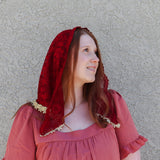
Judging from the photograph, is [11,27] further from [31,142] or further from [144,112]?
[144,112]

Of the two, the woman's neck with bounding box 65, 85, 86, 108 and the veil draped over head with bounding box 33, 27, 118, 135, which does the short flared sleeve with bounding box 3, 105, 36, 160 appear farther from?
the woman's neck with bounding box 65, 85, 86, 108

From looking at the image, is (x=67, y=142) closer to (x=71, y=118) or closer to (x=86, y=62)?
(x=71, y=118)

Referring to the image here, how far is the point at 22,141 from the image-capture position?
170cm

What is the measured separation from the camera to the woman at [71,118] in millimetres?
1650

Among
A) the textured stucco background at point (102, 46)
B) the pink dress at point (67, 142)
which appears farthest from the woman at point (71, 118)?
the textured stucco background at point (102, 46)

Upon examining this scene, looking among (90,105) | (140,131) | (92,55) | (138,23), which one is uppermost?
(138,23)

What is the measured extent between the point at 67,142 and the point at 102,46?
1.09 m

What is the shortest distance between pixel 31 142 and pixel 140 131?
1.12 metres

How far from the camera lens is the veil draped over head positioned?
1697 mm

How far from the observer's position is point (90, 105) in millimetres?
1853

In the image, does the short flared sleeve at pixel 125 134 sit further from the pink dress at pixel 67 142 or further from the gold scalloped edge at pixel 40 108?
the gold scalloped edge at pixel 40 108

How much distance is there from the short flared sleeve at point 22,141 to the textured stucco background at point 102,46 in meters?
0.51

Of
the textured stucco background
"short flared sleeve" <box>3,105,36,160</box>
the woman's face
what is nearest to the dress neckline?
"short flared sleeve" <box>3,105,36,160</box>

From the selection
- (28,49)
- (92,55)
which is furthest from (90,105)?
(28,49)
